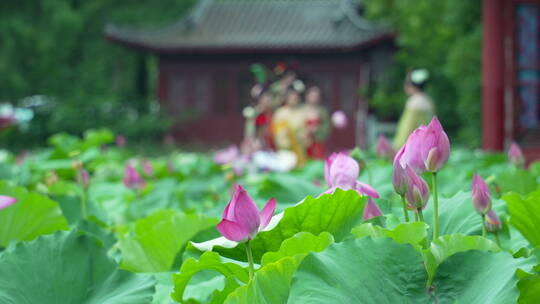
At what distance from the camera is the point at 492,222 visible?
123cm

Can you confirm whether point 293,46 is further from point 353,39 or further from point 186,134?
point 186,134

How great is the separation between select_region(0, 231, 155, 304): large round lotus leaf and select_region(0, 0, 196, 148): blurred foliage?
16209 mm

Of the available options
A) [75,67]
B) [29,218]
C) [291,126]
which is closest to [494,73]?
[291,126]

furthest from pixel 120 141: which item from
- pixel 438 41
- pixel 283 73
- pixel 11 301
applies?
pixel 438 41

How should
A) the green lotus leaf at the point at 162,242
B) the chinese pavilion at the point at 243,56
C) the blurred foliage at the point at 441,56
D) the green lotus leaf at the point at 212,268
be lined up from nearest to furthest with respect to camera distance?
the green lotus leaf at the point at 212,268 < the green lotus leaf at the point at 162,242 < the blurred foliage at the point at 441,56 < the chinese pavilion at the point at 243,56

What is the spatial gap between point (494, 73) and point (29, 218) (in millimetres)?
6313

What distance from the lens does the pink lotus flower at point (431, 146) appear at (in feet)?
3.52

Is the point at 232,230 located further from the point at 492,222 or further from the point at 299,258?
the point at 492,222

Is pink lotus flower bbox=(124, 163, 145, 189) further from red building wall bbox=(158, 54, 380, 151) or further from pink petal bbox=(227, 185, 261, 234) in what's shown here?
red building wall bbox=(158, 54, 380, 151)

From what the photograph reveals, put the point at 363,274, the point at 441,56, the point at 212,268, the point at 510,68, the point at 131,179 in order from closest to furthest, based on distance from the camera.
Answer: the point at 363,274, the point at 212,268, the point at 131,179, the point at 510,68, the point at 441,56

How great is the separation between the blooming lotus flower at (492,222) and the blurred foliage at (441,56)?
10558 mm

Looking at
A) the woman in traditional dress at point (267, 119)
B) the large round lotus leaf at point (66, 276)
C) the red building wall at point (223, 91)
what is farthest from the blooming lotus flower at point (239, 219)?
the red building wall at point (223, 91)

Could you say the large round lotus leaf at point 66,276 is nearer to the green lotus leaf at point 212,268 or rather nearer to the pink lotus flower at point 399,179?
the green lotus leaf at point 212,268

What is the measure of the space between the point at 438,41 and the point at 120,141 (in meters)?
8.41
